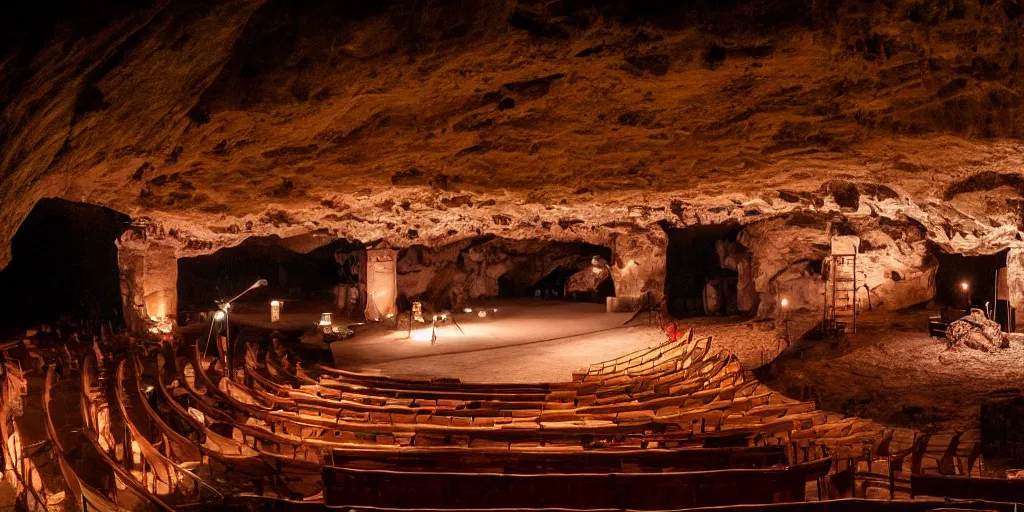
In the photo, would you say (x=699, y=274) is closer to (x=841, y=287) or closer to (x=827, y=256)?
(x=827, y=256)

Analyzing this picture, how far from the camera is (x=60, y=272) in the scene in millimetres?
24750

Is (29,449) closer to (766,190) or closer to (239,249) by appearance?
(766,190)

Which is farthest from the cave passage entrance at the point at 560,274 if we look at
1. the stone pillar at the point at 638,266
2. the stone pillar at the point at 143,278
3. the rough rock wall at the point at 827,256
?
the stone pillar at the point at 143,278

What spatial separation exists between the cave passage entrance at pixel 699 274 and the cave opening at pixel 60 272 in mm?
22239

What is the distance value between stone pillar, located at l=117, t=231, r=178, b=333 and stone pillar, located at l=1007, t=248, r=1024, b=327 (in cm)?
2215

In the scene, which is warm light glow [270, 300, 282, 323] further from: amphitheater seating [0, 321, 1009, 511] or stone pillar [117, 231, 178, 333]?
amphitheater seating [0, 321, 1009, 511]

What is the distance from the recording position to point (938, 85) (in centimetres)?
696

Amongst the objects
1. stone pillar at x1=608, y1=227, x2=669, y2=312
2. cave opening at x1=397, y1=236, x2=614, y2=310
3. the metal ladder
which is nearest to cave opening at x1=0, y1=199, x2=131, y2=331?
cave opening at x1=397, y1=236, x2=614, y2=310

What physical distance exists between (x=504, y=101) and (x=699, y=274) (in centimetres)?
2181

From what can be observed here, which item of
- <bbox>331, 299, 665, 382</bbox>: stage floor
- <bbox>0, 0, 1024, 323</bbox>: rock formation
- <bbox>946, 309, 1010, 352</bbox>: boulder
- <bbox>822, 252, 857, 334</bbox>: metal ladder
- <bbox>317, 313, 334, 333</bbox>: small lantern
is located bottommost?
<bbox>331, 299, 665, 382</bbox>: stage floor

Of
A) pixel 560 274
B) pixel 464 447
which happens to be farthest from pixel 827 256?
pixel 464 447

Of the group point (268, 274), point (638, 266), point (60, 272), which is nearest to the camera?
point (638, 266)

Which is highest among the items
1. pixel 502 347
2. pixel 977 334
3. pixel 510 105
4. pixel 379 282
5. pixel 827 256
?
pixel 510 105

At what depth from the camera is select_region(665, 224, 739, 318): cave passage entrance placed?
931 inches
